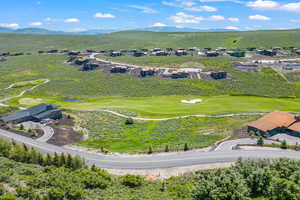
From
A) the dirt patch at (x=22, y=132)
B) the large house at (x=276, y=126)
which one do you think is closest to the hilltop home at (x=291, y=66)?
the large house at (x=276, y=126)

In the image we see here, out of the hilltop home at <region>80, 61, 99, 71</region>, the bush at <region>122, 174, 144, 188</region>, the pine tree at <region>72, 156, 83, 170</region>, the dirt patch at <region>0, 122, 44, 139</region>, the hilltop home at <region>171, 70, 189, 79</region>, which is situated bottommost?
the dirt patch at <region>0, 122, 44, 139</region>

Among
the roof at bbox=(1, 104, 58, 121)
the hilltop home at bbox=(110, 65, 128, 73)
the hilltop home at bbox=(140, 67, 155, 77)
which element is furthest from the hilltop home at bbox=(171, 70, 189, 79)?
the roof at bbox=(1, 104, 58, 121)

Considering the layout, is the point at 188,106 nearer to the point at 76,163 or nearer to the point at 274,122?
the point at 274,122

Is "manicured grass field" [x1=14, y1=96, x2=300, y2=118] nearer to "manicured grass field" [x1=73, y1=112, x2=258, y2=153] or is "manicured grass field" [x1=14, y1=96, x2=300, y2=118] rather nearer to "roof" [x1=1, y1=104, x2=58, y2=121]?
"manicured grass field" [x1=73, y1=112, x2=258, y2=153]

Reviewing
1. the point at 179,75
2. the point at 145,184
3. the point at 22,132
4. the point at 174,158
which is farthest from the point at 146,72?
the point at 145,184

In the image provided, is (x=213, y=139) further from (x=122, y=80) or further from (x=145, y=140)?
(x=122, y=80)
